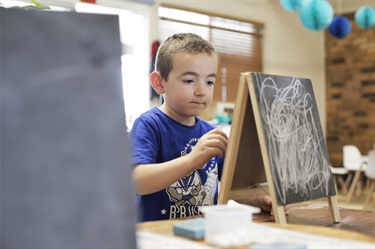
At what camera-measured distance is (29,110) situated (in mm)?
580

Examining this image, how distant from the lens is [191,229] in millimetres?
837

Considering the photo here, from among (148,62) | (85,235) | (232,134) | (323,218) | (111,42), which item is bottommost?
(323,218)

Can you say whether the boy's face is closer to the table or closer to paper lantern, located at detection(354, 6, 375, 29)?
the table

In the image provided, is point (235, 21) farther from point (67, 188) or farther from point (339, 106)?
point (67, 188)

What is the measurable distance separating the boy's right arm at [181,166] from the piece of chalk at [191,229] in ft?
0.91

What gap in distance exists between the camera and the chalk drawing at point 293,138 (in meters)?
1.03

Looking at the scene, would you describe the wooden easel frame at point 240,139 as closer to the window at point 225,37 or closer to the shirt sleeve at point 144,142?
the shirt sleeve at point 144,142

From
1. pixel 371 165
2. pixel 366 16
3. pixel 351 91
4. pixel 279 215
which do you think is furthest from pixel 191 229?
pixel 351 91

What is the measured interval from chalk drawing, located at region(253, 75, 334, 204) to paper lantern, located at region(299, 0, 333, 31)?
3.80 metres

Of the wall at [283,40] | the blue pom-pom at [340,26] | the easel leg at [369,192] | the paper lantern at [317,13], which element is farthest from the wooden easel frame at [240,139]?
the wall at [283,40]

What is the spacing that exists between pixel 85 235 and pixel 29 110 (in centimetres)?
16

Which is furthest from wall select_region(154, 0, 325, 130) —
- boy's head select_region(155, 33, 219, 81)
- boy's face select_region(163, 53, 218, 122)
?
boy's face select_region(163, 53, 218, 122)

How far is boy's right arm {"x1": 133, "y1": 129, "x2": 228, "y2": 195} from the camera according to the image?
1.15 m

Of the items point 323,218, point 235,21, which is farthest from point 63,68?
point 235,21
